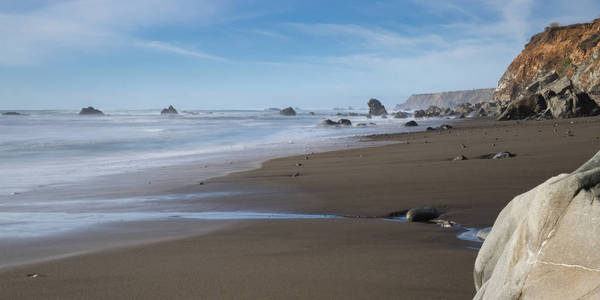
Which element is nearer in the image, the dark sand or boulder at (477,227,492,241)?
the dark sand

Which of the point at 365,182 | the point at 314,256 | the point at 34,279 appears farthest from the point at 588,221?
the point at 365,182

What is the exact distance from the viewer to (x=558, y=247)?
1.84m

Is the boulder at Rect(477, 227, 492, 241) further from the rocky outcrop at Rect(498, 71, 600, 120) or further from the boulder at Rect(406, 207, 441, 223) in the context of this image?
the rocky outcrop at Rect(498, 71, 600, 120)

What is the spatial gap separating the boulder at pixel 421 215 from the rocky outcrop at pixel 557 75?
22546 millimetres

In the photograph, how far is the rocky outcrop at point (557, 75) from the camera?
2486 centimetres

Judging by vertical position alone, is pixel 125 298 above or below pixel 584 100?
below

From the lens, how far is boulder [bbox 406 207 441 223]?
5.12 m

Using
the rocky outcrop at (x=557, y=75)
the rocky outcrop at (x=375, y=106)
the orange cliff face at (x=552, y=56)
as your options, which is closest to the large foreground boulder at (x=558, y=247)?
the rocky outcrop at (x=557, y=75)

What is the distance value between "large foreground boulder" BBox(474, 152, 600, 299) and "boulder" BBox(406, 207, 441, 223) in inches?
117

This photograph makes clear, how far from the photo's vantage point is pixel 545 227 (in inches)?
75.6

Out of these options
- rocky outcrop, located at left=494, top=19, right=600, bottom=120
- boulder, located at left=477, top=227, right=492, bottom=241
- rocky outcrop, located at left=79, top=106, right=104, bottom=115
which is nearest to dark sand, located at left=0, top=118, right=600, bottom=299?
boulder, located at left=477, top=227, right=492, bottom=241

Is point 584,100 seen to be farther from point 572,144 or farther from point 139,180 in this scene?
point 139,180

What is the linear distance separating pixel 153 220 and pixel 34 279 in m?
2.23

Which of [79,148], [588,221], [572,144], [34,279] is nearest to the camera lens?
[588,221]
